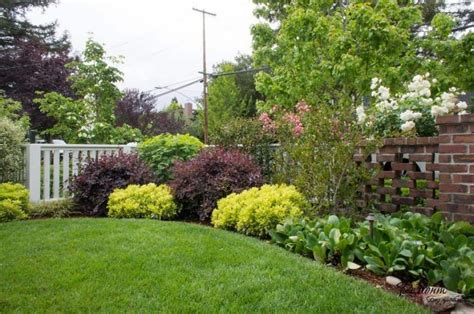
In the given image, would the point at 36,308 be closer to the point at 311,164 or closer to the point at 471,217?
the point at 311,164

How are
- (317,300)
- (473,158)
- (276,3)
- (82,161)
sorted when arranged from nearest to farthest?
(317,300) → (473,158) → (82,161) → (276,3)

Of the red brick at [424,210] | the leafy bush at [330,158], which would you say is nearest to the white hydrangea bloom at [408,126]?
the leafy bush at [330,158]

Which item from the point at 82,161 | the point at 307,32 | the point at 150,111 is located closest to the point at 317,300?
the point at 82,161

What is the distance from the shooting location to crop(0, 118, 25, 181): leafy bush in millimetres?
6105

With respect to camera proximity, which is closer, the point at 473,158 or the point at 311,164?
the point at 473,158

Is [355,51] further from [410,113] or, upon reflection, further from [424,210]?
[424,210]

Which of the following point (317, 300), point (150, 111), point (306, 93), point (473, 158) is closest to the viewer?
point (317, 300)

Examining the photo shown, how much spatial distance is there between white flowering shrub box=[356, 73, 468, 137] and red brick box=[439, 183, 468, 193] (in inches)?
39.5

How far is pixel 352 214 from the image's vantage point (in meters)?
4.71

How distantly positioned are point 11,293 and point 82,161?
4200mm

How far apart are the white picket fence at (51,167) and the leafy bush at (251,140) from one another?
2316 mm

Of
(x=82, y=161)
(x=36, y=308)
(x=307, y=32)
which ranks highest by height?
(x=307, y=32)

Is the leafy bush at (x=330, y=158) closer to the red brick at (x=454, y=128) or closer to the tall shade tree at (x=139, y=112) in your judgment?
the red brick at (x=454, y=128)

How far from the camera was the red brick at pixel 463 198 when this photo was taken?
366cm
